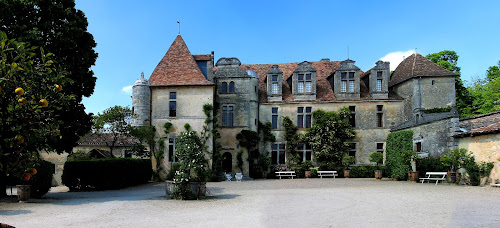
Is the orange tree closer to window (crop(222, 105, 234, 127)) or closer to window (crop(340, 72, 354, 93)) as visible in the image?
window (crop(222, 105, 234, 127))

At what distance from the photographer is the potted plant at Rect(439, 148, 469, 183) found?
17.8m

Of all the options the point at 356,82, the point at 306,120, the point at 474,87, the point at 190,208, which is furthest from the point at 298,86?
the point at 474,87

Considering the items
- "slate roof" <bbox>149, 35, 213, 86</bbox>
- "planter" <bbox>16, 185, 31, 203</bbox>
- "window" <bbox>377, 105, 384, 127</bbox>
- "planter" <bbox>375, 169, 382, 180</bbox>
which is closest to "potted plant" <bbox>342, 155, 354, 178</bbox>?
"planter" <bbox>375, 169, 382, 180</bbox>

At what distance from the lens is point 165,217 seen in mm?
9188

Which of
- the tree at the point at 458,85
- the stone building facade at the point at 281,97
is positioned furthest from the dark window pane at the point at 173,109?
the tree at the point at 458,85

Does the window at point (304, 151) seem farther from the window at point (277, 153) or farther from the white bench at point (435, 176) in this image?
the white bench at point (435, 176)

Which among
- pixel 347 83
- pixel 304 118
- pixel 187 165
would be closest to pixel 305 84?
pixel 304 118

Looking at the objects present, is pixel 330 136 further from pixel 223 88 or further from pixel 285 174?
pixel 223 88

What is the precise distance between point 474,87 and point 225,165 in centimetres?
3060

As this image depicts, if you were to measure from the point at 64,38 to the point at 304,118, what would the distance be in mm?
18230

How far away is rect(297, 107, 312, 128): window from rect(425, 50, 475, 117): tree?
16.1 metres

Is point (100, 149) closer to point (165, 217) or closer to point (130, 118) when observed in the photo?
point (130, 118)

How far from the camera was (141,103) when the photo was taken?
26.6 meters

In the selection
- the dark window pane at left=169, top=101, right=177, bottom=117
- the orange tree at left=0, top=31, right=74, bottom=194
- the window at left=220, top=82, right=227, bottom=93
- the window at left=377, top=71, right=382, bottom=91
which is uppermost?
the window at left=377, top=71, right=382, bottom=91
